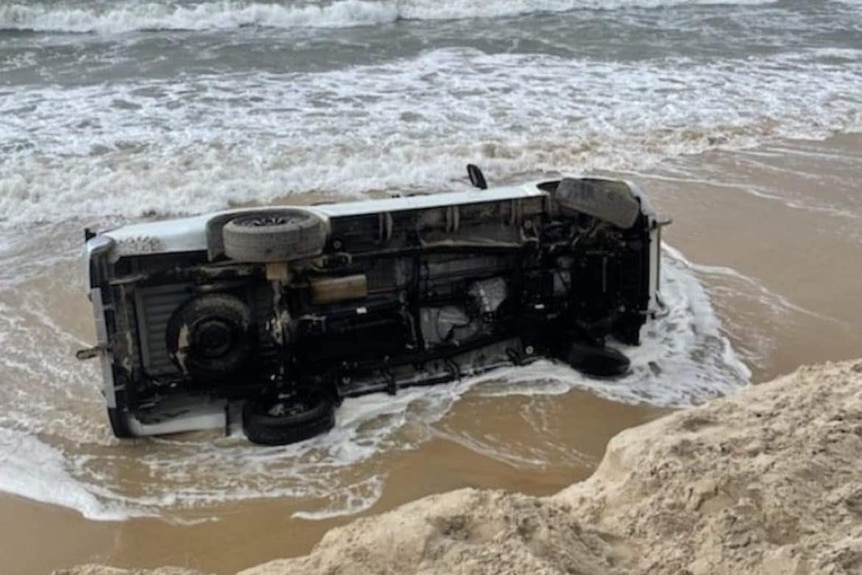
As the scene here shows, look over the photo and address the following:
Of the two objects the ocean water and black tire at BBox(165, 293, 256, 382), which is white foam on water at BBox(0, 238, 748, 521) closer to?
the ocean water

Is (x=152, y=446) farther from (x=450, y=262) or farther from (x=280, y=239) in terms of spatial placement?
(x=450, y=262)

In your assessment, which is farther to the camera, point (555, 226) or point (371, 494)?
point (555, 226)

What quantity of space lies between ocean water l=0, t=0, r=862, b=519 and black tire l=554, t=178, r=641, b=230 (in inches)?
39.8

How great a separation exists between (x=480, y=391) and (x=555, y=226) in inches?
48.4

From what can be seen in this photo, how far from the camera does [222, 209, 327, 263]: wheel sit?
5496 millimetres

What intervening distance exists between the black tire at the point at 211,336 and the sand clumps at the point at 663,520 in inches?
80.6

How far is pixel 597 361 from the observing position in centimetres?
640

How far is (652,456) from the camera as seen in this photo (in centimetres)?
414

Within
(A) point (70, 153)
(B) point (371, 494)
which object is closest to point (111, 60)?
(A) point (70, 153)

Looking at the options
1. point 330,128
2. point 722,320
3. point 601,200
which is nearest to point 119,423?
point 601,200

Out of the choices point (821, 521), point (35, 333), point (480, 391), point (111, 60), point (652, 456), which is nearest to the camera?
point (821, 521)

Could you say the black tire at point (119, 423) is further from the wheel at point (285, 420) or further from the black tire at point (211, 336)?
the wheel at point (285, 420)

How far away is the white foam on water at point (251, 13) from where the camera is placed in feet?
72.2

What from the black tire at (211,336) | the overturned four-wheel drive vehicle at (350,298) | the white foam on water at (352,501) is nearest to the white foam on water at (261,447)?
the white foam on water at (352,501)
